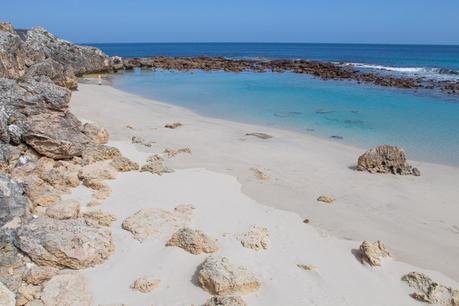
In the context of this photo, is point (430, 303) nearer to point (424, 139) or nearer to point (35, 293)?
point (35, 293)

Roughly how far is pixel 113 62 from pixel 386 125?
103 feet

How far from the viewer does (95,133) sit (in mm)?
10992

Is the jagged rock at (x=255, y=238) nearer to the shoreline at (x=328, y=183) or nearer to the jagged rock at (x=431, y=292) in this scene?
the shoreline at (x=328, y=183)

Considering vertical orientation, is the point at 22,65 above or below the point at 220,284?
above

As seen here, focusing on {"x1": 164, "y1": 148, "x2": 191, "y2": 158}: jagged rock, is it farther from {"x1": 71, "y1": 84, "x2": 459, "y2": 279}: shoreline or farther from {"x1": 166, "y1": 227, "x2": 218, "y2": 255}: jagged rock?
{"x1": 166, "y1": 227, "x2": 218, "y2": 255}: jagged rock

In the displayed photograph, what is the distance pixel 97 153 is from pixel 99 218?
303 centimetres

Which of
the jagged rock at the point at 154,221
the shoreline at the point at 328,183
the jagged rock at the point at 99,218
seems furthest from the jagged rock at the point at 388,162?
the jagged rock at the point at 99,218

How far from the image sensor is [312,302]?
17.5 ft

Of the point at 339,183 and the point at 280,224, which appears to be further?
the point at 339,183

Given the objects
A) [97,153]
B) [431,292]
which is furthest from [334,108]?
[431,292]

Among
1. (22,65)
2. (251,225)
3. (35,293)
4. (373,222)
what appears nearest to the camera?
(35,293)

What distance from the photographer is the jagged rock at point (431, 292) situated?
544cm

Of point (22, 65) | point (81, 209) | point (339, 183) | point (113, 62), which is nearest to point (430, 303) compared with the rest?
point (339, 183)

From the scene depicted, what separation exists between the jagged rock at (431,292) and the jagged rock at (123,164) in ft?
20.9
